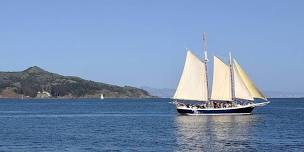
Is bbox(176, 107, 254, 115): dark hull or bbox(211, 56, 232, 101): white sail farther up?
bbox(211, 56, 232, 101): white sail

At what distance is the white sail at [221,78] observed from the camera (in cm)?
14012

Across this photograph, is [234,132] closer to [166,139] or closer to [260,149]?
[166,139]

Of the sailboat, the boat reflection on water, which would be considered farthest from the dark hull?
the boat reflection on water

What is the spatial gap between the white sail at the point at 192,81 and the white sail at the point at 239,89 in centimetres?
750

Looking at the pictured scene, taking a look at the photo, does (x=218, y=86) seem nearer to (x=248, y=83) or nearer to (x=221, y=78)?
(x=221, y=78)

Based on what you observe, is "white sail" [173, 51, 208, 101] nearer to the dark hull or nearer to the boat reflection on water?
the dark hull

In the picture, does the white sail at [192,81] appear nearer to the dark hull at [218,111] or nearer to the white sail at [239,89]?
the dark hull at [218,111]

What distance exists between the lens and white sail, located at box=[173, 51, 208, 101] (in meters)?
140

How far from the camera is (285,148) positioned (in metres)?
71.0

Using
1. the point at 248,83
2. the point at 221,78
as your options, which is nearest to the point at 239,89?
the point at 248,83

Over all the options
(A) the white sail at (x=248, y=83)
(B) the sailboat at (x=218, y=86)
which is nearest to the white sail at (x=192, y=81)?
(B) the sailboat at (x=218, y=86)

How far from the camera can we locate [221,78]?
5522 inches

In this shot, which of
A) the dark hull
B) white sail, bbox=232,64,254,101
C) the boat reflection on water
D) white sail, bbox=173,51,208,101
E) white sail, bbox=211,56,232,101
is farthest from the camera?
white sail, bbox=173,51,208,101

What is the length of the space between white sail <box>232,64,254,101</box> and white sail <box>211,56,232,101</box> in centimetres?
155
